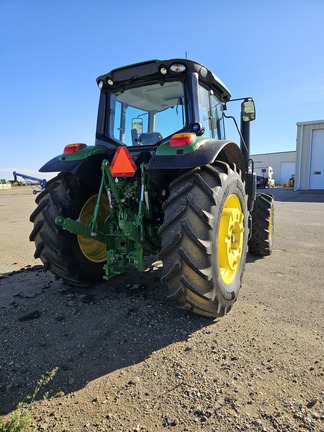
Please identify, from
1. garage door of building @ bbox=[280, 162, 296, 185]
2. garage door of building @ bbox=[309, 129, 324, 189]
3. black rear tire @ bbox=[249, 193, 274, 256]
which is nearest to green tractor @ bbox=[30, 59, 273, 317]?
black rear tire @ bbox=[249, 193, 274, 256]

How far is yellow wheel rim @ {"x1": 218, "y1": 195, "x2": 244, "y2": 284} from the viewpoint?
2.96 metres

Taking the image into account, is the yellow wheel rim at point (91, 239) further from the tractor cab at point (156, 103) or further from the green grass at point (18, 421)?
the green grass at point (18, 421)

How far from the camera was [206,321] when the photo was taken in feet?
9.12

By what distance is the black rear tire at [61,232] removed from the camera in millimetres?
3178

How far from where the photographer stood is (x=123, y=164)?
9.53 feet

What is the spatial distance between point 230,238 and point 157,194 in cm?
90

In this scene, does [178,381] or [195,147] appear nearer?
[178,381]

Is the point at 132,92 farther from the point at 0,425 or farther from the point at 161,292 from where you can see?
the point at 0,425

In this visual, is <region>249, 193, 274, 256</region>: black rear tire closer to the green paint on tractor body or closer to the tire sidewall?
the tire sidewall

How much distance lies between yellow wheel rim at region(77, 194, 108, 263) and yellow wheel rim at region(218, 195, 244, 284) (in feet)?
4.90

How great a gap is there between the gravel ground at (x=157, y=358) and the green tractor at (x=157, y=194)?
323 millimetres

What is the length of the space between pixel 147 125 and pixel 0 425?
120 inches

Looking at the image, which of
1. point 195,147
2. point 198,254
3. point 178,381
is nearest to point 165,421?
point 178,381

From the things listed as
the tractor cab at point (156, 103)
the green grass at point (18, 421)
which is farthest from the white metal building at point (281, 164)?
the green grass at point (18, 421)
